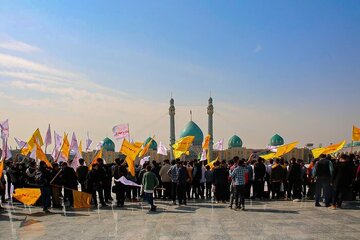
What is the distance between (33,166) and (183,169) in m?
4.69

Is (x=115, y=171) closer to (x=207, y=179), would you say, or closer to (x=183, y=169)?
(x=183, y=169)

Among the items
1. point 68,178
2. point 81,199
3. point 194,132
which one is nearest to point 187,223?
point 81,199

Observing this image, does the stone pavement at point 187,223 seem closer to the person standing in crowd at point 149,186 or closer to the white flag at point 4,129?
the person standing in crowd at point 149,186

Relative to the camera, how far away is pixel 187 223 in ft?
31.6

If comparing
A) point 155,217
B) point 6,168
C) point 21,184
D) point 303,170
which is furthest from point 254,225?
point 6,168

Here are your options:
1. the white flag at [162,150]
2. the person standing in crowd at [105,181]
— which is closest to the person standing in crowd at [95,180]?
the person standing in crowd at [105,181]

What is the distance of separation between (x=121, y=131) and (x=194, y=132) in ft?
249

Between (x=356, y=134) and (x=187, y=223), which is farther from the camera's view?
(x=356, y=134)

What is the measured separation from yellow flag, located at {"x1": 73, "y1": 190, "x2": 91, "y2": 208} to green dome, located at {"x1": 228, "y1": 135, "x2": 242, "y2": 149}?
95679 millimetres

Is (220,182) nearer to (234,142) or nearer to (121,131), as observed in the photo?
(121,131)

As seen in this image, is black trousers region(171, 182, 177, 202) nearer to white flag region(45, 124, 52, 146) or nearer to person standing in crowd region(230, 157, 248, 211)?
person standing in crowd region(230, 157, 248, 211)

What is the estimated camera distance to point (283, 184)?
15.5 m

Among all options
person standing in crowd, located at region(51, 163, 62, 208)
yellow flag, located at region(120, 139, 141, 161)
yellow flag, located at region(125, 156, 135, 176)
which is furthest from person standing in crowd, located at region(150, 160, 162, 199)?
person standing in crowd, located at region(51, 163, 62, 208)

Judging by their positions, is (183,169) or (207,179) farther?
(207,179)
